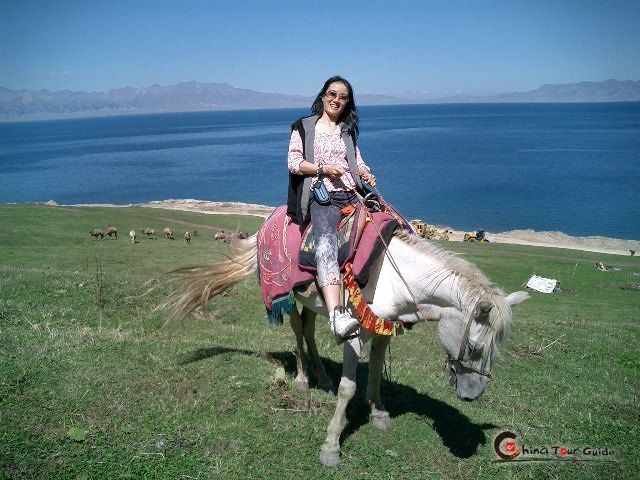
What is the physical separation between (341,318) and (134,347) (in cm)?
Answer: 342

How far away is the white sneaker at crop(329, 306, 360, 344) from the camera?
4.34 metres

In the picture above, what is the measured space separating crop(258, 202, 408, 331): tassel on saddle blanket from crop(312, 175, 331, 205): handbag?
311mm

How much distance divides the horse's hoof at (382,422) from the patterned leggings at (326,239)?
5.87 ft

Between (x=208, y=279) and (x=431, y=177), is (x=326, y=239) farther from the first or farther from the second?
(x=431, y=177)

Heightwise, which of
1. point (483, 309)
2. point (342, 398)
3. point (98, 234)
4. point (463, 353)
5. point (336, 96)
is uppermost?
point (336, 96)

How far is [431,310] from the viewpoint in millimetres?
4598

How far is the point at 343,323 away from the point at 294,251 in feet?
4.00

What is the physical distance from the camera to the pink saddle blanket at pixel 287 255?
186 inches

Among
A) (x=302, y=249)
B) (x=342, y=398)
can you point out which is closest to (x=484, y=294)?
(x=342, y=398)

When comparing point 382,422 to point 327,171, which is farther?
point 382,422

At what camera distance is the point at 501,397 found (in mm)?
6781

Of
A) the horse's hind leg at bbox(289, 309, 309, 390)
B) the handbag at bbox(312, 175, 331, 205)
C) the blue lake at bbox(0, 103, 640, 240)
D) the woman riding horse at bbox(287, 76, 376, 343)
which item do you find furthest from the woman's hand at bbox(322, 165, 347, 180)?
the blue lake at bbox(0, 103, 640, 240)

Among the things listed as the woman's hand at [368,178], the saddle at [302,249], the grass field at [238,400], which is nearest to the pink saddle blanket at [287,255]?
the saddle at [302,249]

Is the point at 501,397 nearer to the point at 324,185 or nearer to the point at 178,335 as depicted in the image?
the point at 324,185
